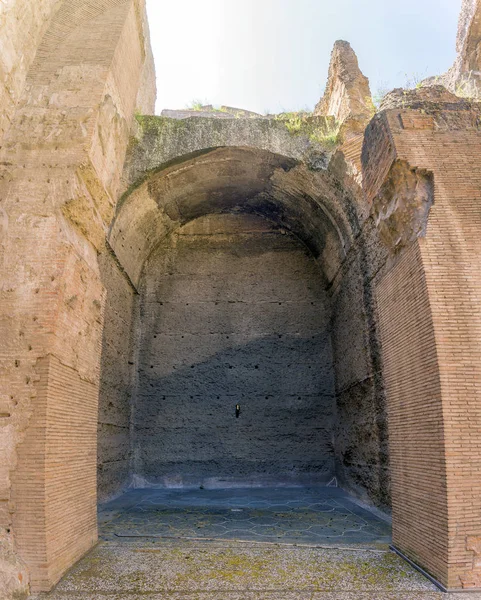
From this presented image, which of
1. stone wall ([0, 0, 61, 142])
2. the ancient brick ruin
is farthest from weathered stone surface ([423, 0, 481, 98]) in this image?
stone wall ([0, 0, 61, 142])

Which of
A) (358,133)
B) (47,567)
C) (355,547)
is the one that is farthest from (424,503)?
(358,133)

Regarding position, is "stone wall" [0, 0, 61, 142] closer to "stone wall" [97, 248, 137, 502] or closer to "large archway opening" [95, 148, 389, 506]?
"large archway opening" [95, 148, 389, 506]

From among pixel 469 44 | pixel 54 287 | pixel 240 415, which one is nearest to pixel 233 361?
pixel 240 415

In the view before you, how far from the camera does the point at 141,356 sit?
25.2 ft

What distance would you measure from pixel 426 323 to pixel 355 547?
85.4 inches

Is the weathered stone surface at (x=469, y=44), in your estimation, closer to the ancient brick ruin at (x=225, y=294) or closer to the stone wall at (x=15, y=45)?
the ancient brick ruin at (x=225, y=294)

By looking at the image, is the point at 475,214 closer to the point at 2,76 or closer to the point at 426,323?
the point at 426,323

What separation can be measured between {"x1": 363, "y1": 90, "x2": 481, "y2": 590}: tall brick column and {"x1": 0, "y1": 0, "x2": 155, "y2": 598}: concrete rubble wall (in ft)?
9.27

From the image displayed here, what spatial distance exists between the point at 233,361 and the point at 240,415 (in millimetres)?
960

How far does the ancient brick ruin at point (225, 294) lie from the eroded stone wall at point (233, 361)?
0.04 meters

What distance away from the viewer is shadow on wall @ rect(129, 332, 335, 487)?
23.8 ft

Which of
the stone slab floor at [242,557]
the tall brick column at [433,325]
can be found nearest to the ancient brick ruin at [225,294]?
the tall brick column at [433,325]

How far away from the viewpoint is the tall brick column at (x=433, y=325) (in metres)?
3.06

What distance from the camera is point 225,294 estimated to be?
8.10 m
